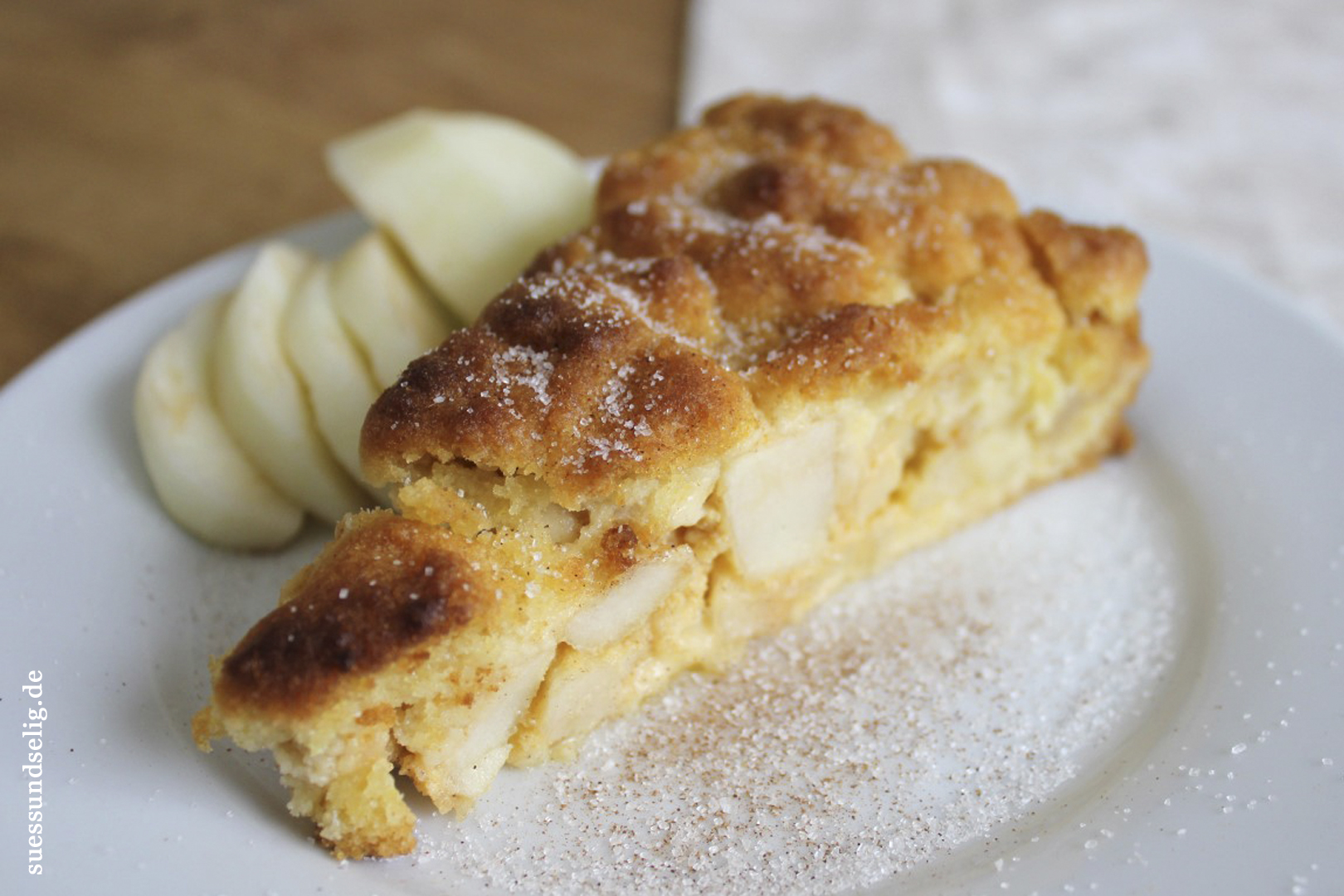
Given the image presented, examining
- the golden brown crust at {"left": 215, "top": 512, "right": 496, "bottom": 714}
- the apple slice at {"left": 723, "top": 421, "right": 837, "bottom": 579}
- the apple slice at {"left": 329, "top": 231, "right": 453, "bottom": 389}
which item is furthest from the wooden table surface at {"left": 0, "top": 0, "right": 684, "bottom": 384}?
the apple slice at {"left": 723, "top": 421, "right": 837, "bottom": 579}

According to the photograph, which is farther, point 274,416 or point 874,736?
point 274,416

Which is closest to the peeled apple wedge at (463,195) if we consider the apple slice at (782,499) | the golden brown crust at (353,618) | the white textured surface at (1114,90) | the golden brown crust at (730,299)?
the golden brown crust at (730,299)

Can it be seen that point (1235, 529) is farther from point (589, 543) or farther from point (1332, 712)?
point (589, 543)

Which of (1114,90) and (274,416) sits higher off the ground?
(1114,90)

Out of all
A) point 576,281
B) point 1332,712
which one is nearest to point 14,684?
point 576,281

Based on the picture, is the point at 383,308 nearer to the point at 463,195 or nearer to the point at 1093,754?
the point at 463,195

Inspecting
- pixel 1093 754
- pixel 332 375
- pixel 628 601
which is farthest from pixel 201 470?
pixel 1093 754

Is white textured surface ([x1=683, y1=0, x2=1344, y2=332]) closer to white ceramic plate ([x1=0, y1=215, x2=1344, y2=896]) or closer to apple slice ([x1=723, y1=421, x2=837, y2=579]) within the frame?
white ceramic plate ([x1=0, y1=215, x2=1344, y2=896])
